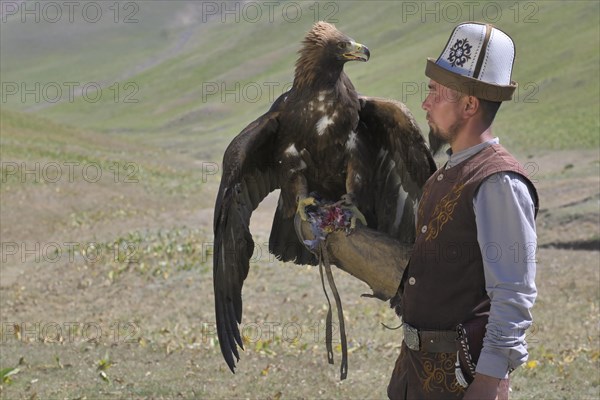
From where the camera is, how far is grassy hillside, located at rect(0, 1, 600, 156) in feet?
207

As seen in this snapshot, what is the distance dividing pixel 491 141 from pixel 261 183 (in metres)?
2.76

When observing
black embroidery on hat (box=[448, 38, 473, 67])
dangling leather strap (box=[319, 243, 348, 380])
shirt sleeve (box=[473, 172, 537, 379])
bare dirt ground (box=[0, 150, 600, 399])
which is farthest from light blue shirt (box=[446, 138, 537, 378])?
bare dirt ground (box=[0, 150, 600, 399])

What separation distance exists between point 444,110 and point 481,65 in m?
0.26

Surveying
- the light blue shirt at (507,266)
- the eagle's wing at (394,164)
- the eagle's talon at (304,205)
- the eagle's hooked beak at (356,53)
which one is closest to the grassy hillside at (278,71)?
the eagle's wing at (394,164)

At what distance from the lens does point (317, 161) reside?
5980 mm

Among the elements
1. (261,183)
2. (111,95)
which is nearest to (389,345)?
(261,183)

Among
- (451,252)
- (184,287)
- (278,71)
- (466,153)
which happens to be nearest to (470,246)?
(451,252)

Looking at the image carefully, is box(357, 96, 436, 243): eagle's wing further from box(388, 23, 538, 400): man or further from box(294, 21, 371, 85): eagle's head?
box(388, 23, 538, 400): man

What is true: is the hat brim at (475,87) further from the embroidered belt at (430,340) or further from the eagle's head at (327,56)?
the eagle's head at (327,56)

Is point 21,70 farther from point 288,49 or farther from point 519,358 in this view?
point 519,358

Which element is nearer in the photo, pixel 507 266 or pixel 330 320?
pixel 507 266

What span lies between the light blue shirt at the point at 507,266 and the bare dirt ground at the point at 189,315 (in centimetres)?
638

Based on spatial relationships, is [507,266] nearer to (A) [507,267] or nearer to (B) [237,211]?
(A) [507,267]

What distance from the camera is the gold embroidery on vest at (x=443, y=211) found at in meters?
3.82
